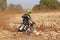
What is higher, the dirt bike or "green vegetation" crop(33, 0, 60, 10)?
"green vegetation" crop(33, 0, 60, 10)

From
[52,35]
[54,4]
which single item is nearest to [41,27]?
[52,35]

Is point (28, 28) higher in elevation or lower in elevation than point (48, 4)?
lower

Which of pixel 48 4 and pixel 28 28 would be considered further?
pixel 48 4

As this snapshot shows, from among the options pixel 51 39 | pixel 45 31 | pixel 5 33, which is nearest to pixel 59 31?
pixel 45 31

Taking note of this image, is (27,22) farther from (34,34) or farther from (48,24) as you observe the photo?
(48,24)

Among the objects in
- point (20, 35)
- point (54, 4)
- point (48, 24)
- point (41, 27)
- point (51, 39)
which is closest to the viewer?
point (51, 39)

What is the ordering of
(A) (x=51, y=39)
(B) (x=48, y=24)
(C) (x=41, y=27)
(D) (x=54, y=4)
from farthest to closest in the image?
(D) (x=54, y=4) < (B) (x=48, y=24) < (C) (x=41, y=27) < (A) (x=51, y=39)

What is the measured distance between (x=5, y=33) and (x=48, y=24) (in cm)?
413

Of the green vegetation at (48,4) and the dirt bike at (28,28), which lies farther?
the green vegetation at (48,4)

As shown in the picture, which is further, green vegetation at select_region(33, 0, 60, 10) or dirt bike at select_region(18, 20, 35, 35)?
green vegetation at select_region(33, 0, 60, 10)

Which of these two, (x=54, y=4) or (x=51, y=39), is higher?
(x=54, y=4)

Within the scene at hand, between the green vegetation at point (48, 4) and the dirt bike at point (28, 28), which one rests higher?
the green vegetation at point (48, 4)

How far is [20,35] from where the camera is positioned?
48.6ft

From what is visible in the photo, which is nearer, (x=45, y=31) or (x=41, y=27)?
(x=45, y=31)
